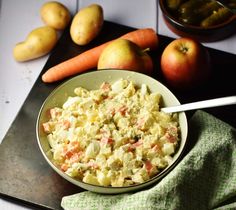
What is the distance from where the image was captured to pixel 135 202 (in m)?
1.26

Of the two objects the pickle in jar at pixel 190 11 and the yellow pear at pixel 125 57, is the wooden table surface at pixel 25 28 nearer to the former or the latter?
the pickle in jar at pixel 190 11

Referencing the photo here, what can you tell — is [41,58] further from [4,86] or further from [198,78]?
[198,78]

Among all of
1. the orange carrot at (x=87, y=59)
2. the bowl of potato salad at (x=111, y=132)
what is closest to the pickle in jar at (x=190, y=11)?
the orange carrot at (x=87, y=59)

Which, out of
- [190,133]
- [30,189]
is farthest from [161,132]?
[30,189]

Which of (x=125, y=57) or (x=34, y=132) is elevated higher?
(x=125, y=57)

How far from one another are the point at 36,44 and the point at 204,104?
657 millimetres

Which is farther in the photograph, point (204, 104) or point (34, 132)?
point (34, 132)

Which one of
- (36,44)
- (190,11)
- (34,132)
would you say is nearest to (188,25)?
(190,11)

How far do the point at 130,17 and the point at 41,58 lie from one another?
367 millimetres

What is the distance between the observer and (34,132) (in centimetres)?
154

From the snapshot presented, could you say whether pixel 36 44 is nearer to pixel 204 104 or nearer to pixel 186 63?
pixel 186 63

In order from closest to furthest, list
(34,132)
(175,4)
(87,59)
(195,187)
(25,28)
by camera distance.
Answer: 1. (195,187)
2. (34,132)
3. (87,59)
4. (175,4)
5. (25,28)

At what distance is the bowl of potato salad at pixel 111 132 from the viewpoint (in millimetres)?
1296

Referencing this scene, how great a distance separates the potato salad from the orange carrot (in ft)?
0.60
